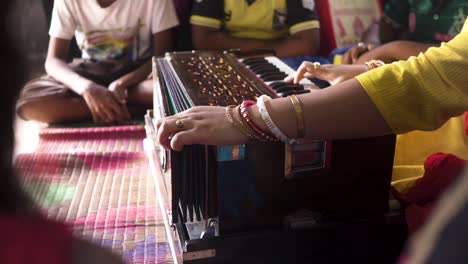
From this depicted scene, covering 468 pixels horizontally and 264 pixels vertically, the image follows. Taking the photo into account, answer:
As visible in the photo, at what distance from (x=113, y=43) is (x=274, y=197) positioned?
5.20 feet

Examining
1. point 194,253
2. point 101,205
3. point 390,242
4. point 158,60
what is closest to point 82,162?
point 101,205

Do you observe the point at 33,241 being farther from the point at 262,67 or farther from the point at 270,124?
the point at 262,67

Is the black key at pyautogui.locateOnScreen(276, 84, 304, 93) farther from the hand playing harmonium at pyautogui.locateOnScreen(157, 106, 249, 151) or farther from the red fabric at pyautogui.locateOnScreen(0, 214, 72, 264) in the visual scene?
the red fabric at pyautogui.locateOnScreen(0, 214, 72, 264)

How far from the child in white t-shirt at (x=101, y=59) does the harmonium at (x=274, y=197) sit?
118 cm

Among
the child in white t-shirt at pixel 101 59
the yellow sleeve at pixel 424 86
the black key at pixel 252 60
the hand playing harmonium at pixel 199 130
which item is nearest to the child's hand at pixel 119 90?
the child in white t-shirt at pixel 101 59

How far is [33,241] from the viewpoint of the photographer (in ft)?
1.41

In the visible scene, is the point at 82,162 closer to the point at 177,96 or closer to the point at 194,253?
the point at 177,96

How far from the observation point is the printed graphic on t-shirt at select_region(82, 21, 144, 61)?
7.74 feet

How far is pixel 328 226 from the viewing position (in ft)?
3.51

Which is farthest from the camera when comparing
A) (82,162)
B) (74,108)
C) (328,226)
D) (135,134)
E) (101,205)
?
(74,108)

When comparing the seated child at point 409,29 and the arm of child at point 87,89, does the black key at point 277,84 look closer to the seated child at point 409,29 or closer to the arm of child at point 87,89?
the seated child at point 409,29

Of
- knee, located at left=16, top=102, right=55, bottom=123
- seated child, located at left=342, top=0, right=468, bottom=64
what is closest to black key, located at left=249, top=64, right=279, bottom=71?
seated child, located at left=342, top=0, right=468, bottom=64

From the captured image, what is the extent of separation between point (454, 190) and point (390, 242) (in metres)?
0.81

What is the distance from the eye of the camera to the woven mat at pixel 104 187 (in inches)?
52.8
